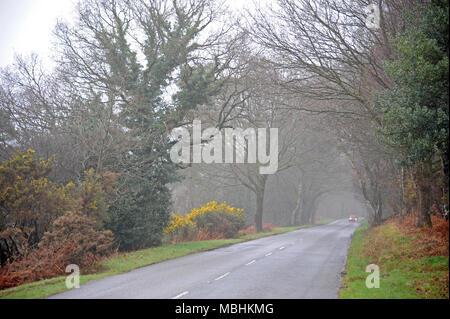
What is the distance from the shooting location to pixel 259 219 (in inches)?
1603

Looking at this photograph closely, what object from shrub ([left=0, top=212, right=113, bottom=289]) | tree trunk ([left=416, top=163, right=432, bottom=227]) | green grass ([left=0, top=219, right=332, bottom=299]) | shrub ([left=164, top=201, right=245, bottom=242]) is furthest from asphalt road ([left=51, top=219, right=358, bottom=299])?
shrub ([left=164, top=201, right=245, bottom=242])

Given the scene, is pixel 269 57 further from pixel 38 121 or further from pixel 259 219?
pixel 259 219

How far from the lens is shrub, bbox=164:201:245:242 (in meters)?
29.1

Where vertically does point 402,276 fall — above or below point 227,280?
above

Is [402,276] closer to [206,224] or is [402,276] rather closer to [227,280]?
[227,280]

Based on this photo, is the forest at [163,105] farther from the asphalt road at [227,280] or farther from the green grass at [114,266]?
the asphalt road at [227,280]

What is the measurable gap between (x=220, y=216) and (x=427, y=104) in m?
23.2

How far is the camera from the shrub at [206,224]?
29.1 meters

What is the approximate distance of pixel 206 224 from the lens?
3216 cm

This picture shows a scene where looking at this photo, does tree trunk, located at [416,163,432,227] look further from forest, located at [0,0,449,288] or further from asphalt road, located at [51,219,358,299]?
asphalt road, located at [51,219,358,299]

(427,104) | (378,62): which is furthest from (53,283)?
(378,62)

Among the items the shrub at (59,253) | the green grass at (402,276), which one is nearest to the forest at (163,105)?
the shrub at (59,253)

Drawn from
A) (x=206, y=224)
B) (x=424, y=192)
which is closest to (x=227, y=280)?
(x=424, y=192)

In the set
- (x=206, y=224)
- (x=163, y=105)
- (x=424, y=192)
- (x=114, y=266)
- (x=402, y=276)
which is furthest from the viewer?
(x=206, y=224)
